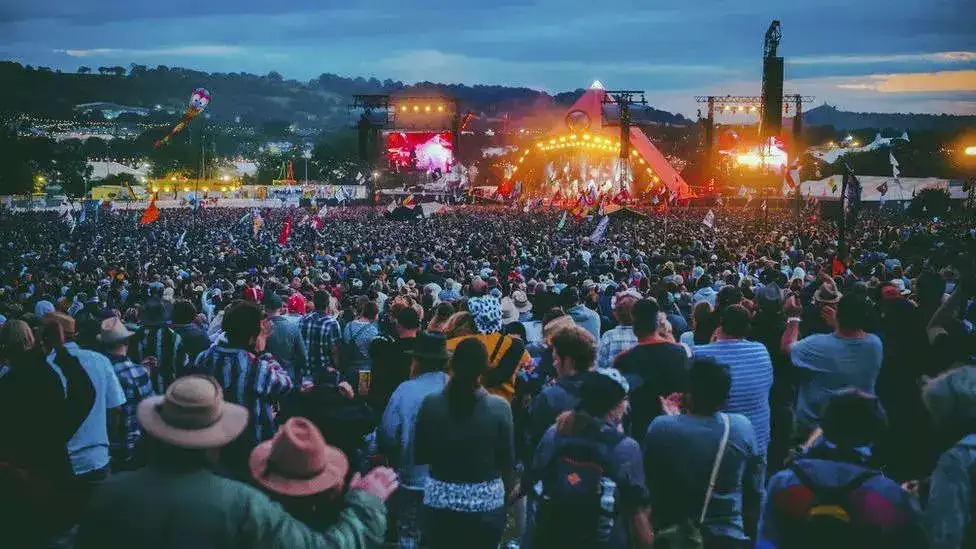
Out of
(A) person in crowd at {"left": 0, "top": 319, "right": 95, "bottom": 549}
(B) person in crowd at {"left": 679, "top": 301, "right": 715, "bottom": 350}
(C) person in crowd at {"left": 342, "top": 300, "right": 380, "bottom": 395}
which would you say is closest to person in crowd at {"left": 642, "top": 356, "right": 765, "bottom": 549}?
(B) person in crowd at {"left": 679, "top": 301, "right": 715, "bottom": 350}

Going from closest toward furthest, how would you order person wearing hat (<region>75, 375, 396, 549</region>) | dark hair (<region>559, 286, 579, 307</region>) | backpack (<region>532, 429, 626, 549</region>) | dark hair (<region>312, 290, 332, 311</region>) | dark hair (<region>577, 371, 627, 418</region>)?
1. person wearing hat (<region>75, 375, 396, 549</region>)
2. backpack (<region>532, 429, 626, 549</region>)
3. dark hair (<region>577, 371, 627, 418</region>)
4. dark hair (<region>312, 290, 332, 311</region>)
5. dark hair (<region>559, 286, 579, 307</region>)

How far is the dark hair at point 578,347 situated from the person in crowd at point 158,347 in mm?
2968

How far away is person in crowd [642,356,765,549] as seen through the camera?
11.6 ft

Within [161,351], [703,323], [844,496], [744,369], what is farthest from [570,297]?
[844,496]

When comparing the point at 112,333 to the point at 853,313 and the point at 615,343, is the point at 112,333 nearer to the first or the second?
the point at 615,343

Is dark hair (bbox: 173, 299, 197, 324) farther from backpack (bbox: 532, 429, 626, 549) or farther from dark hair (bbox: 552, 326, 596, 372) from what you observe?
backpack (bbox: 532, 429, 626, 549)

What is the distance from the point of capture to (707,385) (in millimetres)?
3541

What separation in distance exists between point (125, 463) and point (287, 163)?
99.1 metres

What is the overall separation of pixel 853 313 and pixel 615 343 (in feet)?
4.82

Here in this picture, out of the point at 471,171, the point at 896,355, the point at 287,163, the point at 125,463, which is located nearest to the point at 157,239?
the point at 125,463

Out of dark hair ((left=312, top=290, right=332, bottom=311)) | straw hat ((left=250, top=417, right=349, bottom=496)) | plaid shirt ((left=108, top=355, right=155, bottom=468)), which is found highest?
straw hat ((left=250, top=417, right=349, bottom=496))

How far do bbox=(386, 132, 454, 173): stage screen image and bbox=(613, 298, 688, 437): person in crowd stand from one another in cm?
6235

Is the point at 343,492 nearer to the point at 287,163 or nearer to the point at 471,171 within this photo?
the point at 471,171

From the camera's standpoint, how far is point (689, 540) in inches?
139
